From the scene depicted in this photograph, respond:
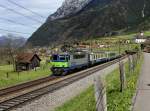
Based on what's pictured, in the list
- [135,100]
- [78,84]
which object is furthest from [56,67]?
[135,100]

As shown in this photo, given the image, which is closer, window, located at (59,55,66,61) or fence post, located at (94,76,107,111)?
fence post, located at (94,76,107,111)

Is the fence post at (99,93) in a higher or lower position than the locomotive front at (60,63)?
higher

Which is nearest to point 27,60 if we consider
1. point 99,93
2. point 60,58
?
point 60,58

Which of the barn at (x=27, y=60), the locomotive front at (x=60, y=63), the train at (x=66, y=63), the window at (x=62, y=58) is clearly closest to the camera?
the locomotive front at (x=60, y=63)

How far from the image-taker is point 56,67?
51.1 metres

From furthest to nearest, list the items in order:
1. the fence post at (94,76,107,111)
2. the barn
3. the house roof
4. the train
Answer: the house roof
the barn
the train
the fence post at (94,76,107,111)

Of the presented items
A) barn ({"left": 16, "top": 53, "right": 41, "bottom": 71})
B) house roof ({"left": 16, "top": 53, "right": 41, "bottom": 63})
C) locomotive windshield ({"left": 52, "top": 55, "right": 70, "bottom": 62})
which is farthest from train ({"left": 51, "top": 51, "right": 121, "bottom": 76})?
house roof ({"left": 16, "top": 53, "right": 41, "bottom": 63})

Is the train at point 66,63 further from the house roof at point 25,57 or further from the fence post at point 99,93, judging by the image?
the house roof at point 25,57

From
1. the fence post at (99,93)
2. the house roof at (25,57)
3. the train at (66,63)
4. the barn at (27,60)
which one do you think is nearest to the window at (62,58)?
the train at (66,63)

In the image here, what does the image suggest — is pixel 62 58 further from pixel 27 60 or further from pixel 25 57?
pixel 25 57

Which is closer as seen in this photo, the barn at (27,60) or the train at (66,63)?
the train at (66,63)

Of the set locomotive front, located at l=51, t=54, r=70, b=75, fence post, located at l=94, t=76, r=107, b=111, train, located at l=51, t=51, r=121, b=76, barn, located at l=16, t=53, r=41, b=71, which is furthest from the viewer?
barn, located at l=16, t=53, r=41, b=71

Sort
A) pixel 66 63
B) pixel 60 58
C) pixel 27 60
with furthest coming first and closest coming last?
pixel 27 60, pixel 60 58, pixel 66 63

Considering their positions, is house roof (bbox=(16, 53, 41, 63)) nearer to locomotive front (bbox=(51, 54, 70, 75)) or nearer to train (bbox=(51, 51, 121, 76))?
train (bbox=(51, 51, 121, 76))
